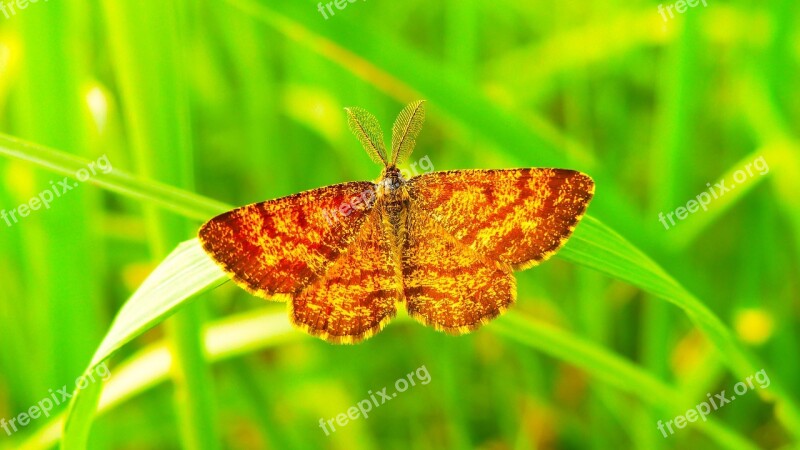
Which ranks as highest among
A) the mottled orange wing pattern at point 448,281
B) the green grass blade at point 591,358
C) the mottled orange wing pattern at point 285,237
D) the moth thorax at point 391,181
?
the moth thorax at point 391,181

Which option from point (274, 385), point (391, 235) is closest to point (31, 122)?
point (391, 235)

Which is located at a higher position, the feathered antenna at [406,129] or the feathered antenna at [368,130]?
the feathered antenna at [368,130]

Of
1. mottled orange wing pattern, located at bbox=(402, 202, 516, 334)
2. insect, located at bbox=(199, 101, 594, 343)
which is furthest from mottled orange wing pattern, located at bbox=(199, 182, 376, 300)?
mottled orange wing pattern, located at bbox=(402, 202, 516, 334)

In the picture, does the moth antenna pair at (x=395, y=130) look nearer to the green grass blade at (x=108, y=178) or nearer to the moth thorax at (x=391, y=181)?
the moth thorax at (x=391, y=181)

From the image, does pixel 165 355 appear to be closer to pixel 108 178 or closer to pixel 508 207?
pixel 108 178

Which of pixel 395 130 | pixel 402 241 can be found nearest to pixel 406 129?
pixel 395 130

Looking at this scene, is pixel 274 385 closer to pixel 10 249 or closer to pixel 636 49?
pixel 10 249

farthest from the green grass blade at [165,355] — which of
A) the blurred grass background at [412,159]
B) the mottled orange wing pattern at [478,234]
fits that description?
the mottled orange wing pattern at [478,234]

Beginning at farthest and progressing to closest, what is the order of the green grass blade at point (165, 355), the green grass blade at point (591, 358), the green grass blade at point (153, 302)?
the green grass blade at point (165, 355)
the green grass blade at point (591, 358)
the green grass blade at point (153, 302)
